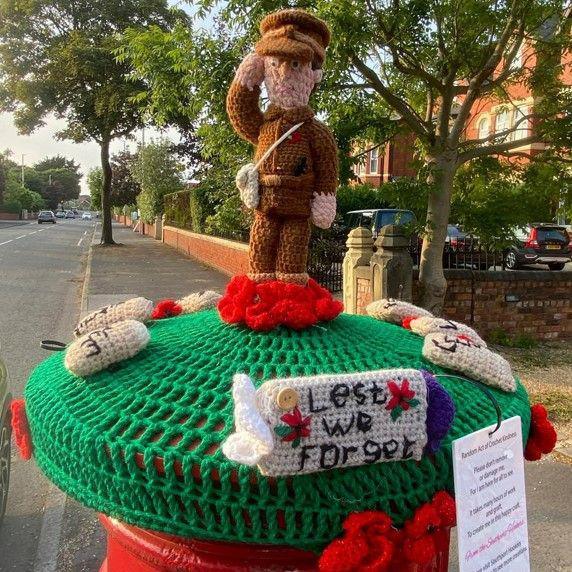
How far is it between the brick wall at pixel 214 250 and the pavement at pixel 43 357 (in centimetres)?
37

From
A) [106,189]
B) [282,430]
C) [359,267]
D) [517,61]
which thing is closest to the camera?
[282,430]

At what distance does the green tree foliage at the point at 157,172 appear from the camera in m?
27.2

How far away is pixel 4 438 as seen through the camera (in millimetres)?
3605

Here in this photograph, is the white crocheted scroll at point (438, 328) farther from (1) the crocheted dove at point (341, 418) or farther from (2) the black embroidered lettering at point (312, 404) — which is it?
(2) the black embroidered lettering at point (312, 404)

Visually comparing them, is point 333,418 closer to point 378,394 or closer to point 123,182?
point 378,394

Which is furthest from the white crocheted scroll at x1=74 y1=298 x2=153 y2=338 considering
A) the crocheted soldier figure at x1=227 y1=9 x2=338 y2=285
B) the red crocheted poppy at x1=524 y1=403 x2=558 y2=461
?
the red crocheted poppy at x1=524 y1=403 x2=558 y2=461

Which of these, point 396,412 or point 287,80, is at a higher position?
point 287,80

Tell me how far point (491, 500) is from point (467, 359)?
0.31 metres

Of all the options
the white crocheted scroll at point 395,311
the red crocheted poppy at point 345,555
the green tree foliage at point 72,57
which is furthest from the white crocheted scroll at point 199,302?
the green tree foliage at point 72,57

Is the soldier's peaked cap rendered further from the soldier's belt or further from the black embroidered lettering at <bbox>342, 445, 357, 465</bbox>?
the black embroidered lettering at <bbox>342, 445, 357, 465</bbox>

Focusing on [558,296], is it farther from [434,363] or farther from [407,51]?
[434,363]

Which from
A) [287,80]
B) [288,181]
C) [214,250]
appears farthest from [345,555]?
[214,250]

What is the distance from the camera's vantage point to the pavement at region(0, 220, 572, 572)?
3.24 m

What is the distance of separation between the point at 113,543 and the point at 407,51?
590cm
